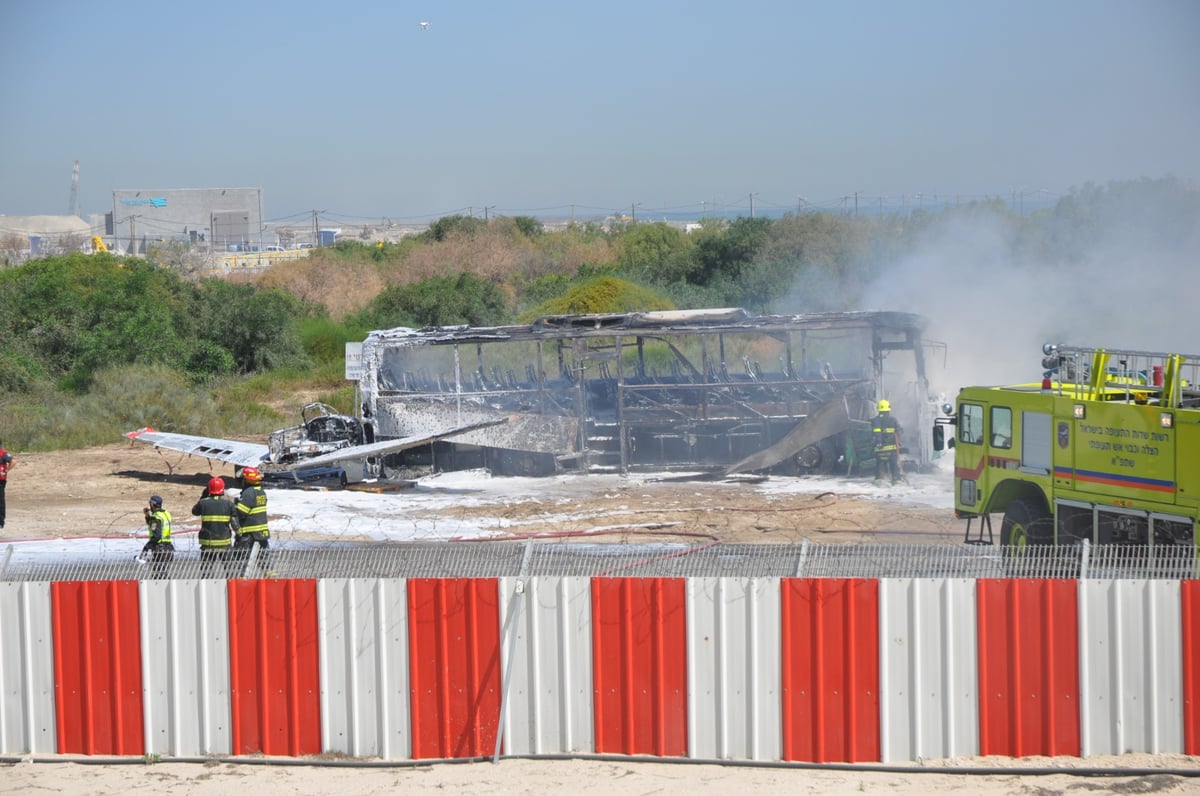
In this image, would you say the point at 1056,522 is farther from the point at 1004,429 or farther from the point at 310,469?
the point at 310,469

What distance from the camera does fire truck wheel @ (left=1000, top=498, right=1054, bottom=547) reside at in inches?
575

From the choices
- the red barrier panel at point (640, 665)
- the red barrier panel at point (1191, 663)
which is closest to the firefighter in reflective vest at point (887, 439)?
the red barrier panel at point (1191, 663)

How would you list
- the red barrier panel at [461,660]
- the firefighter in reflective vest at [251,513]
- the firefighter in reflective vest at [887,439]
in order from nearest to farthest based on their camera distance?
the red barrier panel at [461,660]
the firefighter in reflective vest at [251,513]
the firefighter in reflective vest at [887,439]

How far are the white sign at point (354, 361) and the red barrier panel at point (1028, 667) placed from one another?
18.3m

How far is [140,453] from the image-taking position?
2748 centimetres

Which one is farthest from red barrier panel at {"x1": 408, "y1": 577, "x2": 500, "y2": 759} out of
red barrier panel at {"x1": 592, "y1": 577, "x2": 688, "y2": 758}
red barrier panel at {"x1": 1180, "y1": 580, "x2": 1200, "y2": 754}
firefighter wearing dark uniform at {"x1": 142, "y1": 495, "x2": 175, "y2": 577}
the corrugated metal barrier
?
firefighter wearing dark uniform at {"x1": 142, "y1": 495, "x2": 175, "y2": 577}

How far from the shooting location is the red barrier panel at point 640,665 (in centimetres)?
864

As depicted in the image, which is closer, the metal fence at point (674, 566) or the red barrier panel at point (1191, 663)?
the red barrier panel at point (1191, 663)

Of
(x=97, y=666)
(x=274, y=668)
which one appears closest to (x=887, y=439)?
(x=274, y=668)

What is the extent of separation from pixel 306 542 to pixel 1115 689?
1240 centimetres

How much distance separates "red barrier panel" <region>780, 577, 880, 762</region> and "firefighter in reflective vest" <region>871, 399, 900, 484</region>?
45.3ft

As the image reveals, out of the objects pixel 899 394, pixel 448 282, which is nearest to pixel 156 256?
pixel 448 282

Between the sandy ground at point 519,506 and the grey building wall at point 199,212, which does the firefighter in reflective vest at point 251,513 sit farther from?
the grey building wall at point 199,212

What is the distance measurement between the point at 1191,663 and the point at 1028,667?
105 cm
